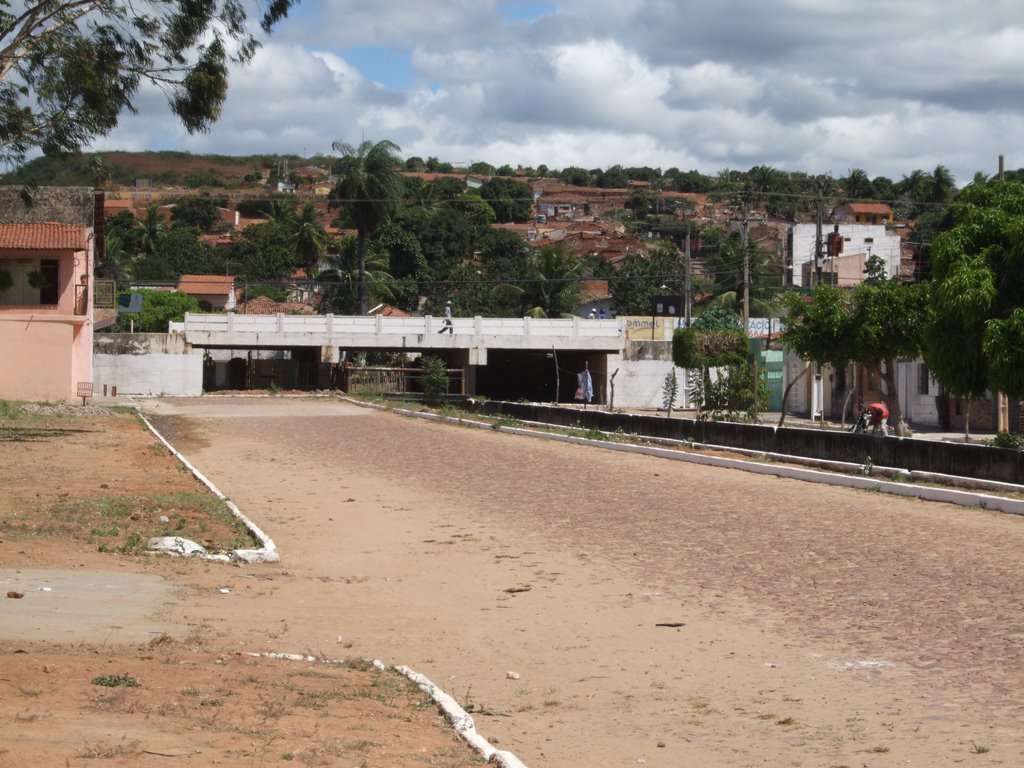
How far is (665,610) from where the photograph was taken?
1011 centimetres

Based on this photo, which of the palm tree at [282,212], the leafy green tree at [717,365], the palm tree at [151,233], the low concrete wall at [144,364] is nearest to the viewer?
the leafy green tree at [717,365]

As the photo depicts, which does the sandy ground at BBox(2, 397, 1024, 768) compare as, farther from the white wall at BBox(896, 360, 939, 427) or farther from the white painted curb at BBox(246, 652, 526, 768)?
the white wall at BBox(896, 360, 939, 427)

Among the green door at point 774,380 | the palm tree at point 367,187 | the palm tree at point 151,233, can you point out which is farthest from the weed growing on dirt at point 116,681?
the palm tree at point 151,233

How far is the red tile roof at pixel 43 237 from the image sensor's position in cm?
3966

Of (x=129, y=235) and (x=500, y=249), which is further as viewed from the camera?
(x=500, y=249)

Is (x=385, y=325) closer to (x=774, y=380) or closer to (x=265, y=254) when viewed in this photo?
(x=774, y=380)

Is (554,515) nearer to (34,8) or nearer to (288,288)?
(34,8)

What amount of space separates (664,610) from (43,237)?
3479 centimetres

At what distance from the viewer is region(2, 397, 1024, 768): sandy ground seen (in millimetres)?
6789

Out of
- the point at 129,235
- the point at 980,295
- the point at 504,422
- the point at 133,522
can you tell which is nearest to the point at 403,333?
the point at 504,422

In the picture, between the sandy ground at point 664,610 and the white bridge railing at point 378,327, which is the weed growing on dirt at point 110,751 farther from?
the white bridge railing at point 378,327

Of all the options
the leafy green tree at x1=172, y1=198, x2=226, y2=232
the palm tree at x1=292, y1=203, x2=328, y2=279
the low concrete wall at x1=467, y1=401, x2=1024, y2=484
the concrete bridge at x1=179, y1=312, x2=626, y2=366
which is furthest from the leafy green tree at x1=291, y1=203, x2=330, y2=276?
the low concrete wall at x1=467, y1=401, x2=1024, y2=484

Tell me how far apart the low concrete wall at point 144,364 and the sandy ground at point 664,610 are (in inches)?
1235

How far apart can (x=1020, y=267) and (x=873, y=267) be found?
1462cm
